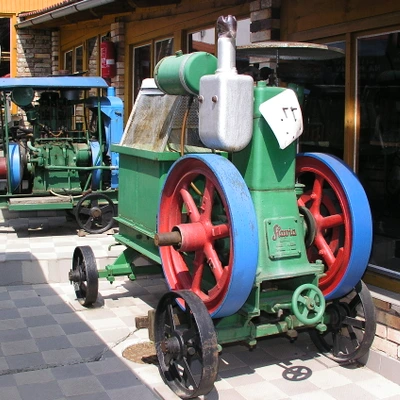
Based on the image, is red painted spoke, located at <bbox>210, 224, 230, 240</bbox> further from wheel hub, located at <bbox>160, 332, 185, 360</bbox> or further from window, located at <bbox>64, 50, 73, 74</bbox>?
window, located at <bbox>64, 50, 73, 74</bbox>

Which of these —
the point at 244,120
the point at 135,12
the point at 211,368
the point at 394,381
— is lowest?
the point at 394,381

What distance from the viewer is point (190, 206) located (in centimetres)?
405

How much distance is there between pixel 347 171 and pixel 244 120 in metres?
0.86

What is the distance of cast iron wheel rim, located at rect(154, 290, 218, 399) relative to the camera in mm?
3520

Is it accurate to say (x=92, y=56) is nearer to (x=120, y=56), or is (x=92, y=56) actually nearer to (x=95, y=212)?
(x=120, y=56)

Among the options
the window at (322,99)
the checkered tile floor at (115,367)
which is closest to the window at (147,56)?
the window at (322,99)

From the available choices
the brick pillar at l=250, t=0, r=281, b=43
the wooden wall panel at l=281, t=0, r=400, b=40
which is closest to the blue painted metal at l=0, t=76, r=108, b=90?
the brick pillar at l=250, t=0, r=281, b=43

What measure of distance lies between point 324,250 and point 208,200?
909mm

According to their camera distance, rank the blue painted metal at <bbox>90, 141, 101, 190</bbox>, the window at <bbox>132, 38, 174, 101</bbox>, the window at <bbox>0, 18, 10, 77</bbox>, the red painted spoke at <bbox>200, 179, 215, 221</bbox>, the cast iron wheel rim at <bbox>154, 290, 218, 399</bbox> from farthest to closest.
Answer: the window at <bbox>0, 18, 10, 77</bbox> < the window at <bbox>132, 38, 174, 101</bbox> < the blue painted metal at <bbox>90, 141, 101, 190</bbox> < the red painted spoke at <bbox>200, 179, 215, 221</bbox> < the cast iron wheel rim at <bbox>154, 290, 218, 399</bbox>

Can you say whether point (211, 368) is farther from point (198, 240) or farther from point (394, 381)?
point (394, 381)

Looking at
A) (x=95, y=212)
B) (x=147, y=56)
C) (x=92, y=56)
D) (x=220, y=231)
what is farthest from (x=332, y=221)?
(x=92, y=56)

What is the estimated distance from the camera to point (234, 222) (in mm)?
3506

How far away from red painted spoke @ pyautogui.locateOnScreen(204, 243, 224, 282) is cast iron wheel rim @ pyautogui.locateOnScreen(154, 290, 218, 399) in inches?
7.1

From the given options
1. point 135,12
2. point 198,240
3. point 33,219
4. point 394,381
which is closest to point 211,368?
point 198,240
